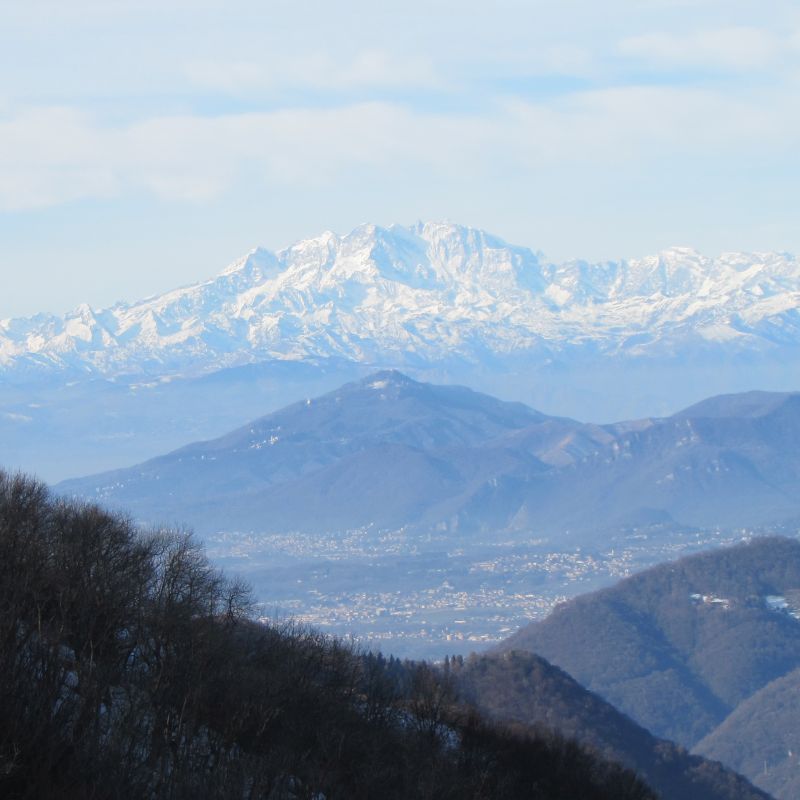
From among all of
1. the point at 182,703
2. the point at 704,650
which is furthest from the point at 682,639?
the point at 182,703

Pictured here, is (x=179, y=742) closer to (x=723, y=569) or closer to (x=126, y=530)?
(x=126, y=530)

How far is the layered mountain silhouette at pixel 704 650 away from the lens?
127m

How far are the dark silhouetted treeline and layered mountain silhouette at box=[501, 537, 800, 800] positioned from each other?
86756mm

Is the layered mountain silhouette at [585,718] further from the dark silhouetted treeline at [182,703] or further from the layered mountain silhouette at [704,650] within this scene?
the dark silhouetted treeline at [182,703]

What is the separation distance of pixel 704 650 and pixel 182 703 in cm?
14603

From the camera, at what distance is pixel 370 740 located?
27.3 metres

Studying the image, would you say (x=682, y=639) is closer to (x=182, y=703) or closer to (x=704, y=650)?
(x=704, y=650)

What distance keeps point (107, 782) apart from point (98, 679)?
364 centimetres

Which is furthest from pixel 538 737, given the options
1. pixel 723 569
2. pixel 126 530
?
pixel 723 569

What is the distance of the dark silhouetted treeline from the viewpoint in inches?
753

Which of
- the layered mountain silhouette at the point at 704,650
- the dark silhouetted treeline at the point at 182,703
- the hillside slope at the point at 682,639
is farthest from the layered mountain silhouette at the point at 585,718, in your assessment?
the hillside slope at the point at 682,639

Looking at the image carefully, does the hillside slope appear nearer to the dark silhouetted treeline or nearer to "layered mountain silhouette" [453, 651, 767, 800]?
"layered mountain silhouette" [453, 651, 767, 800]

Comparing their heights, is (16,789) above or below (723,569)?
below

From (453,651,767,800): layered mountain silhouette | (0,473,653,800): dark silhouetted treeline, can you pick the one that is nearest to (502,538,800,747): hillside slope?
(453,651,767,800): layered mountain silhouette
